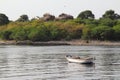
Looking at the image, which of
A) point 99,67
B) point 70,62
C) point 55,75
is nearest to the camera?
point 55,75

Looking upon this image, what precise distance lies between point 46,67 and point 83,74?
12580mm

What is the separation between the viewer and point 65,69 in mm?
80000

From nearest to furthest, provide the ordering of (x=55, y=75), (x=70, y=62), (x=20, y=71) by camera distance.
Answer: (x=55, y=75) < (x=20, y=71) < (x=70, y=62)

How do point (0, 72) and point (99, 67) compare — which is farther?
point (99, 67)

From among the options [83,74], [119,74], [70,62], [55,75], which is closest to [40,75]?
[55,75]

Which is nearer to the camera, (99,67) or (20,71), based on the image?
(20,71)

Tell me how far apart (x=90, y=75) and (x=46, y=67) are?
47.4ft

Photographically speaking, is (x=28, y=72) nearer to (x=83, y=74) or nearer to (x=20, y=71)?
(x=20, y=71)

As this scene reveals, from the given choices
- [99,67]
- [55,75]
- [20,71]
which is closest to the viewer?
[55,75]

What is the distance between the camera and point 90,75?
7044 cm

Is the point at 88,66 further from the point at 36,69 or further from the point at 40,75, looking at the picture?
the point at 40,75

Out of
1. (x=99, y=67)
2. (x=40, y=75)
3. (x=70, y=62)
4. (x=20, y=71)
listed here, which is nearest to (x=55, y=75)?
(x=40, y=75)

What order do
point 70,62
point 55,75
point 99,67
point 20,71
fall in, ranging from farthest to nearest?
point 70,62 → point 99,67 → point 20,71 → point 55,75

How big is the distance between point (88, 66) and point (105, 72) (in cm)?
1148
